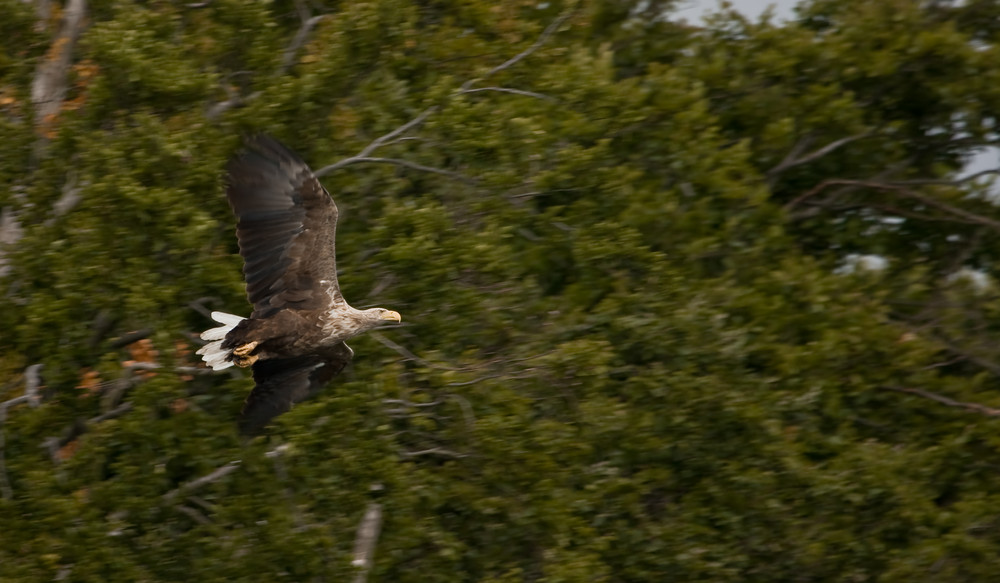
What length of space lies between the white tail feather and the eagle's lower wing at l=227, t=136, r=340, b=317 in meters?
0.18

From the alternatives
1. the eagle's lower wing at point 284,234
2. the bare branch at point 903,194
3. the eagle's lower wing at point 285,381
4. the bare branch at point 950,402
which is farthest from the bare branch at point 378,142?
the bare branch at point 950,402

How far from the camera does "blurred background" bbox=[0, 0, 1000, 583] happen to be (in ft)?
29.5

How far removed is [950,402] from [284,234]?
5299 mm

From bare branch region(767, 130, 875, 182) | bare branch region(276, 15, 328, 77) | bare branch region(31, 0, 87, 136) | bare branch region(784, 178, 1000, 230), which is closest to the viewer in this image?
bare branch region(31, 0, 87, 136)

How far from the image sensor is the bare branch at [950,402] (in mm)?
11602

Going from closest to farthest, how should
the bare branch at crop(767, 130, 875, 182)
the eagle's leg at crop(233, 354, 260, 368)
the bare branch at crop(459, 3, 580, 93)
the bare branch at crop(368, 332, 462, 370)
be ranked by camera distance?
the eagle's leg at crop(233, 354, 260, 368)
the bare branch at crop(368, 332, 462, 370)
the bare branch at crop(459, 3, 580, 93)
the bare branch at crop(767, 130, 875, 182)

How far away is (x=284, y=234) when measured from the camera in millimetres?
9055

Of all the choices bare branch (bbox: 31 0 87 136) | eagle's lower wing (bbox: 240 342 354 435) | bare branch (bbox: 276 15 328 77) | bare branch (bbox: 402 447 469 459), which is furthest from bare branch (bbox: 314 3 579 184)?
bare branch (bbox: 31 0 87 136)

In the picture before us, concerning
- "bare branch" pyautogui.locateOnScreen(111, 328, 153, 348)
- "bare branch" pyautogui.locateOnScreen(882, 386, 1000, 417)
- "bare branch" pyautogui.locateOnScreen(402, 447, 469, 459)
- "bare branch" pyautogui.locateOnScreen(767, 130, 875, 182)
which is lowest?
"bare branch" pyautogui.locateOnScreen(882, 386, 1000, 417)

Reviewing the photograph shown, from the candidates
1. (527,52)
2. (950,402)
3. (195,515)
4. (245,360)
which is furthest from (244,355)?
(950,402)

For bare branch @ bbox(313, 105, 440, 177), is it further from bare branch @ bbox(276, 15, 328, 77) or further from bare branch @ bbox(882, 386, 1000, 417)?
bare branch @ bbox(882, 386, 1000, 417)

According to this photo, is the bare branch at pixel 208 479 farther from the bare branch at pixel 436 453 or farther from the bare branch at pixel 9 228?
the bare branch at pixel 9 228

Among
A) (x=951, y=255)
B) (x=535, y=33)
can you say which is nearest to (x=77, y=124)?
(x=535, y=33)

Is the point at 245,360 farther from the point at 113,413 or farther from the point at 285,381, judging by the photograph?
the point at 113,413
